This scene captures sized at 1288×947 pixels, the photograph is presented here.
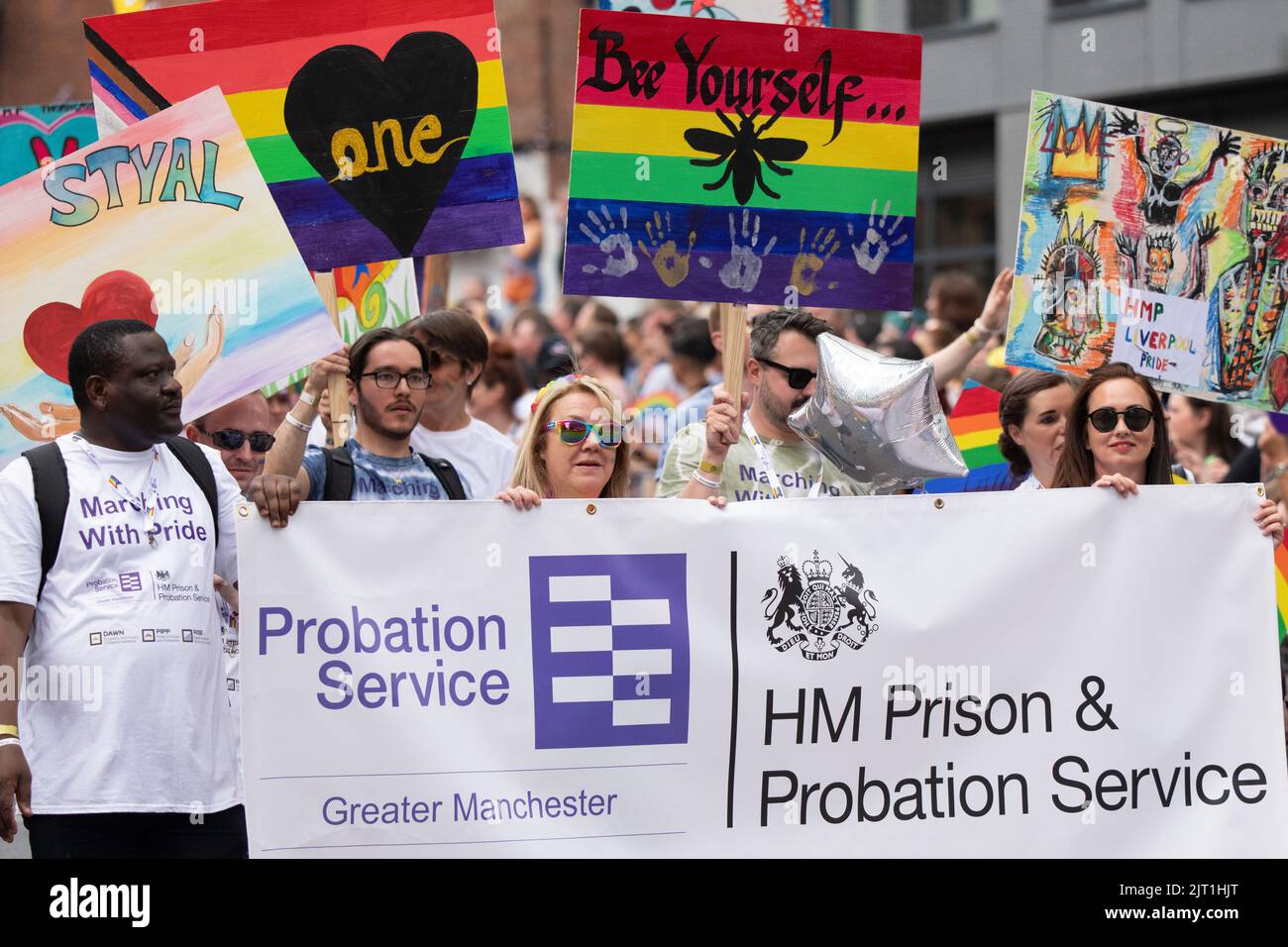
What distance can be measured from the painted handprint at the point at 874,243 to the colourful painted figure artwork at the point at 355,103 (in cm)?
105

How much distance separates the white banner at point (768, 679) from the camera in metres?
4.36

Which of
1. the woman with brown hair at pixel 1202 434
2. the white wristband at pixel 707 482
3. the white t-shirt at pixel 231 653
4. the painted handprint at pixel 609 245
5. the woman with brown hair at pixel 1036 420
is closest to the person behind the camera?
the white wristband at pixel 707 482

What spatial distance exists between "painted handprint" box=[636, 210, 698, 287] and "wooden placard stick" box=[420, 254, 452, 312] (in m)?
1.78

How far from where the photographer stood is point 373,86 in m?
5.12

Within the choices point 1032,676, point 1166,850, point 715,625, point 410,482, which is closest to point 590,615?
point 715,625

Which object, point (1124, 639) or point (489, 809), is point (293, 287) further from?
point (1124, 639)

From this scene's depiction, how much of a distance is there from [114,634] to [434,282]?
9.05 feet

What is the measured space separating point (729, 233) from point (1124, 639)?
163 cm

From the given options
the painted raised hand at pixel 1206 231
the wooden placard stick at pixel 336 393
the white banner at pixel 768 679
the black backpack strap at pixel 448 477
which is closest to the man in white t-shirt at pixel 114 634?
the white banner at pixel 768 679

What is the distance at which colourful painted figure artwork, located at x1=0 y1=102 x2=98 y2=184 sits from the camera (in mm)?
6270

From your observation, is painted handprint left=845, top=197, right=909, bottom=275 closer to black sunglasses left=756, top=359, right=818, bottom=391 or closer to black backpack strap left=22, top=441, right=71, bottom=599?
black sunglasses left=756, top=359, right=818, bottom=391

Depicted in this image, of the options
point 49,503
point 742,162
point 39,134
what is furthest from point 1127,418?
point 39,134

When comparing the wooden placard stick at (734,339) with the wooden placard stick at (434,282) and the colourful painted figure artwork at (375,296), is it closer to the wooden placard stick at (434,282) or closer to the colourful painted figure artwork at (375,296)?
the colourful painted figure artwork at (375,296)

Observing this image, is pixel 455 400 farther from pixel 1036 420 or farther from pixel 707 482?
pixel 1036 420
